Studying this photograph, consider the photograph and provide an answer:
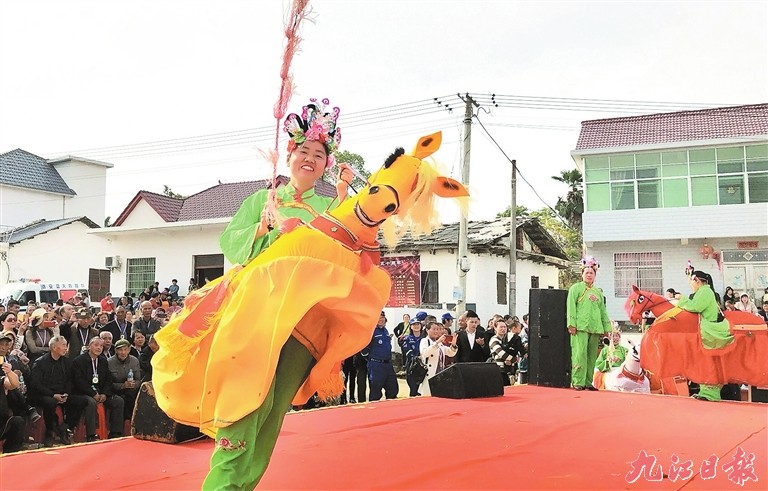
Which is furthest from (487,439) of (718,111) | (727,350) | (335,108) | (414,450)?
(718,111)

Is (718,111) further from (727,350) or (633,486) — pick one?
(633,486)

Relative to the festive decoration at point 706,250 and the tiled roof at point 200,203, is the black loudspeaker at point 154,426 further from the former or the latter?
the festive decoration at point 706,250

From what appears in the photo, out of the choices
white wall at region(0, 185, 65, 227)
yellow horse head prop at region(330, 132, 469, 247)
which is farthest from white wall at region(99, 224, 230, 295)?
yellow horse head prop at region(330, 132, 469, 247)

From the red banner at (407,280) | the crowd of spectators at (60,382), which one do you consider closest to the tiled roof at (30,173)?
the red banner at (407,280)

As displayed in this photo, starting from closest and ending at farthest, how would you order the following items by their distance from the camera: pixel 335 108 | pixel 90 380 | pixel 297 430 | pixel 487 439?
pixel 335 108 → pixel 487 439 → pixel 297 430 → pixel 90 380

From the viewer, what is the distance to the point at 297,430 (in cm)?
417

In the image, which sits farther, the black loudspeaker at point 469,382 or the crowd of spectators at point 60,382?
the black loudspeaker at point 469,382

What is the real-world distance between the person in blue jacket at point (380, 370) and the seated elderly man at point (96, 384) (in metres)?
2.72

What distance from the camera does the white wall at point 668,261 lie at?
14.8m

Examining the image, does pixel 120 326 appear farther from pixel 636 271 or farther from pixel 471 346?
pixel 636 271

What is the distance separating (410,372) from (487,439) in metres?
3.60

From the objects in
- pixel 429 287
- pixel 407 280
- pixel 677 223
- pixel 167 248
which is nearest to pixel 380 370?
pixel 429 287

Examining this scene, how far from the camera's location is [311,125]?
8.87 feet

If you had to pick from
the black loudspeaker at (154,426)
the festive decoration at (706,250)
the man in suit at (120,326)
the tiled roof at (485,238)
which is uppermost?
the tiled roof at (485,238)
